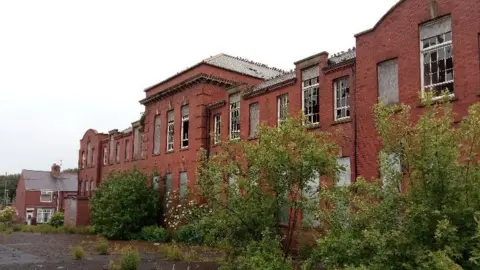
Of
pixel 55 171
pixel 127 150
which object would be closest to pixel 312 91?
pixel 127 150

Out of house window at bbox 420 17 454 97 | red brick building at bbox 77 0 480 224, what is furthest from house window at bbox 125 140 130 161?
house window at bbox 420 17 454 97

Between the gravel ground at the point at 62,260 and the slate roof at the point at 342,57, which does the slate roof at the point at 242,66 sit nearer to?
the slate roof at the point at 342,57

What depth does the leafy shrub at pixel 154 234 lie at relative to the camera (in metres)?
25.8

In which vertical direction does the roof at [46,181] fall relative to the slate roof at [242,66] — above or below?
below

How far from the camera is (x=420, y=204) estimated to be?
7043 mm

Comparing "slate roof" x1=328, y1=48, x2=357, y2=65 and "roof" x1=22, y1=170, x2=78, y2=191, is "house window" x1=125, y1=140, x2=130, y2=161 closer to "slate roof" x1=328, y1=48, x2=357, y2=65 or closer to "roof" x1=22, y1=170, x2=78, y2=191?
"slate roof" x1=328, y1=48, x2=357, y2=65

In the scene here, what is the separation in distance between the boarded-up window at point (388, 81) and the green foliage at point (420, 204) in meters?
7.96

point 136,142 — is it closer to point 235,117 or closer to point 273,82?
point 235,117

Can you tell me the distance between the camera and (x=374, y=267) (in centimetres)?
696

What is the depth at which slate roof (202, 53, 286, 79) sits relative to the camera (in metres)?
27.9

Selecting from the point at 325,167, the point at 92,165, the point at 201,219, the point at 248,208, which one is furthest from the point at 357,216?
the point at 92,165

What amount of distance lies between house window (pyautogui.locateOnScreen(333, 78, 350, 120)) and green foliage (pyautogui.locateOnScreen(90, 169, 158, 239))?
48.2 feet

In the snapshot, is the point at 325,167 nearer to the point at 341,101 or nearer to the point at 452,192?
the point at 452,192

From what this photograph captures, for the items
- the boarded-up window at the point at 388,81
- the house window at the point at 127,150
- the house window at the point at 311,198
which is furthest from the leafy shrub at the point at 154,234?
the house window at the point at 311,198
